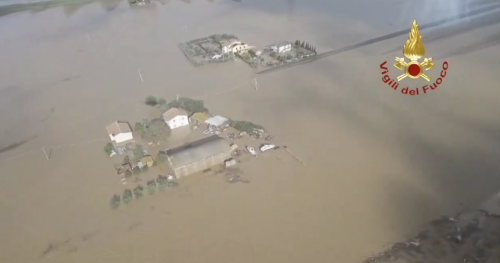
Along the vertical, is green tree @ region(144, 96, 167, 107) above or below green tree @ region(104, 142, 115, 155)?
above

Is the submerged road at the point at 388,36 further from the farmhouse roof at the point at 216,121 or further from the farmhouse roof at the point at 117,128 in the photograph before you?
the farmhouse roof at the point at 117,128

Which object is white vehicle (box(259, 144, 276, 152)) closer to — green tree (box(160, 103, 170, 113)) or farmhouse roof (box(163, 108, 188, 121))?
farmhouse roof (box(163, 108, 188, 121))

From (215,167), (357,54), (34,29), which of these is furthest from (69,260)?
(34,29)

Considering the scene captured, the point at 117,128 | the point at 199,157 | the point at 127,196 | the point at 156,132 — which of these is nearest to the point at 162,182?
the point at 127,196

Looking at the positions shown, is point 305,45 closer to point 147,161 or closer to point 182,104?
point 182,104

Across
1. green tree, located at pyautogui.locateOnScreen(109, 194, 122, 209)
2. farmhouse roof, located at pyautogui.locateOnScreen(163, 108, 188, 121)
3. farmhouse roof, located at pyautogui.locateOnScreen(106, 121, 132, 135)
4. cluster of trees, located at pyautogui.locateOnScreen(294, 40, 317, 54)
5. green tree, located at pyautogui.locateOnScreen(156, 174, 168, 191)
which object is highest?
cluster of trees, located at pyautogui.locateOnScreen(294, 40, 317, 54)

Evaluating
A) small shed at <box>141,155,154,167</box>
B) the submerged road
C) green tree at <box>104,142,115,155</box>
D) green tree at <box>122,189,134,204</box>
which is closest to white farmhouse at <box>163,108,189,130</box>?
small shed at <box>141,155,154,167</box>

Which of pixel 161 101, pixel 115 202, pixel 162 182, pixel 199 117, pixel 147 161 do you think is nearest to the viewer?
pixel 115 202
